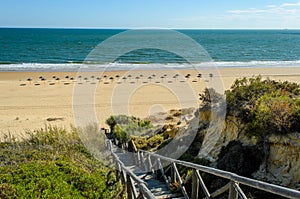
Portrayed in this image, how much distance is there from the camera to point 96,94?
2791cm

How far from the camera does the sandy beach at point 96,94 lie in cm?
2070

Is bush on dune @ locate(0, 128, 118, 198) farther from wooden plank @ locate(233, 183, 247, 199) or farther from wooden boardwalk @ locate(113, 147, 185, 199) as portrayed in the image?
wooden plank @ locate(233, 183, 247, 199)

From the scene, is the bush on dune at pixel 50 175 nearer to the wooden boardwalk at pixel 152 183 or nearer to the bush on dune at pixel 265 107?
the wooden boardwalk at pixel 152 183

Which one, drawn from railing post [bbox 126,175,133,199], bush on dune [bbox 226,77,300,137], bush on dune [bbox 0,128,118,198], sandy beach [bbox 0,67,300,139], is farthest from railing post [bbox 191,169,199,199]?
sandy beach [bbox 0,67,300,139]

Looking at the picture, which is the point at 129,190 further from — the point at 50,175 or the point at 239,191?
the point at 239,191

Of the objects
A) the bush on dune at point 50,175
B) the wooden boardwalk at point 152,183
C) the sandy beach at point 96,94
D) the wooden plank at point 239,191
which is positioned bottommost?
the sandy beach at point 96,94

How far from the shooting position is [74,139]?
407 inches

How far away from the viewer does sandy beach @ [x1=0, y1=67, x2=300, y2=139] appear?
20.7 m

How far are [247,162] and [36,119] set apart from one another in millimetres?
16120

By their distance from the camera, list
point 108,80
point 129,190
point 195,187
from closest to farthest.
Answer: point 195,187 < point 129,190 < point 108,80

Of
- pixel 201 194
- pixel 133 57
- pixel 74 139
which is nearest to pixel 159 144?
pixel 74 139

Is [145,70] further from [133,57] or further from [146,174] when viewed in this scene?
[146,174]

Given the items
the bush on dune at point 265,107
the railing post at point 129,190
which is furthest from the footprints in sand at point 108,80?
the railing post at point 129,190

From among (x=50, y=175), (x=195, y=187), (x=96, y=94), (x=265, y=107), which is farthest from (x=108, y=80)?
(x=195, y=187)
